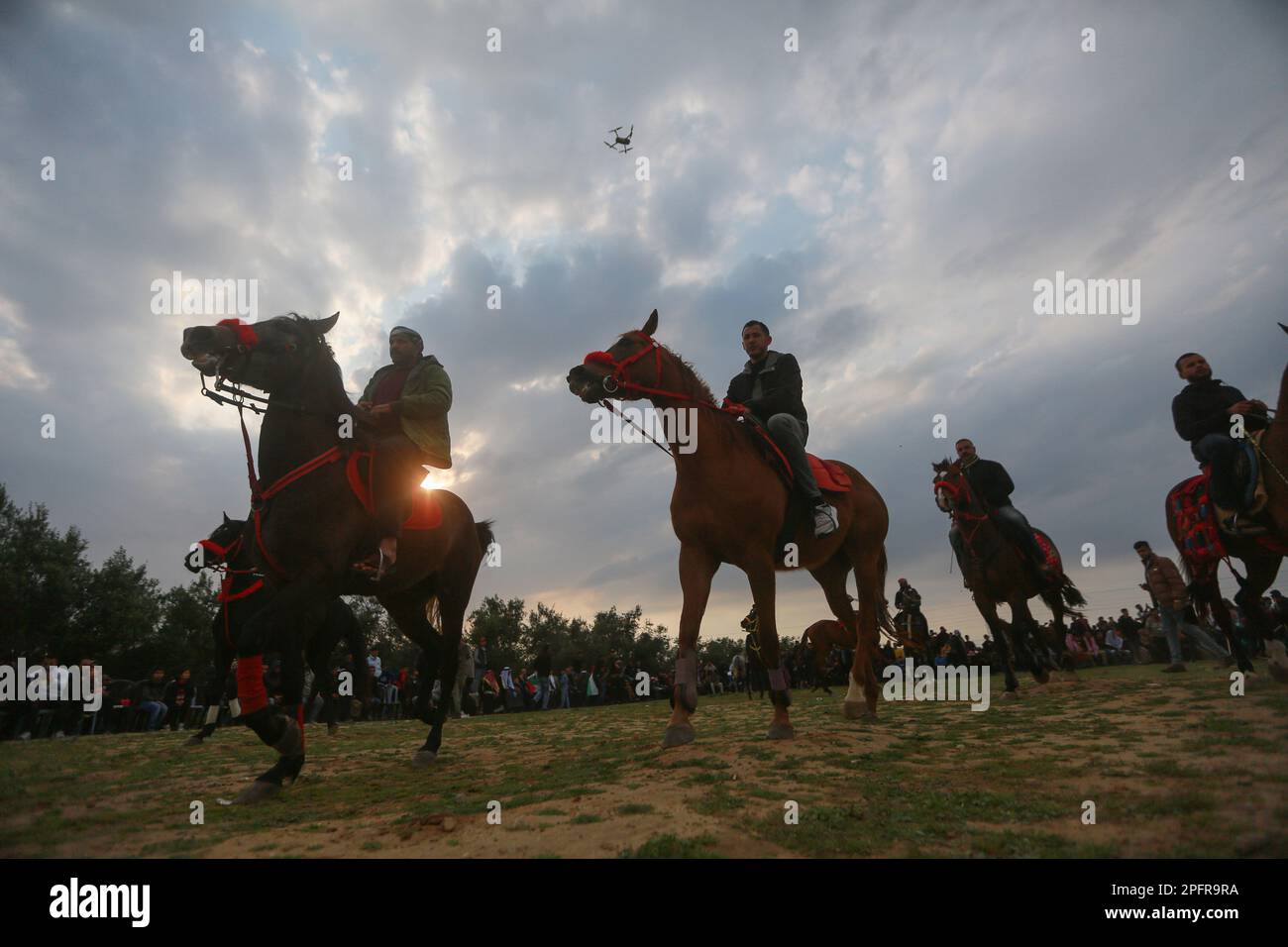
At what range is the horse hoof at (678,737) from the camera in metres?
5.81

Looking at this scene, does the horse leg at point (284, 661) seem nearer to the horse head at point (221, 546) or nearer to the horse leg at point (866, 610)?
the horse head at point (221, 546)

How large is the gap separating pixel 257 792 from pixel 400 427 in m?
3.51

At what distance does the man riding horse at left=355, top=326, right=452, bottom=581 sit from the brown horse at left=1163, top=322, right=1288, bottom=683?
8.79 m

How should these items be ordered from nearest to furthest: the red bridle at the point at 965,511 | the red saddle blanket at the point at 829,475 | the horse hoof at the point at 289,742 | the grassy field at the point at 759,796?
the grassy field at the point at 759,796
the horse hoof at the point at 289,742
the red saddle blanket at the point at 829,475
the red bridle at the point at 965,511

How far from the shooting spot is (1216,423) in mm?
7555

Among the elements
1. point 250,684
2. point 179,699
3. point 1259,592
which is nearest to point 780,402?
point 250,684

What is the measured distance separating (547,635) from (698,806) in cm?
9861

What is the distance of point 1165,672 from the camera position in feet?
38.9

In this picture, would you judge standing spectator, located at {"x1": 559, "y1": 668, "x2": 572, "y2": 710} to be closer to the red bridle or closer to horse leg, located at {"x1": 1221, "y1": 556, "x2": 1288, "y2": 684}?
the red bridle

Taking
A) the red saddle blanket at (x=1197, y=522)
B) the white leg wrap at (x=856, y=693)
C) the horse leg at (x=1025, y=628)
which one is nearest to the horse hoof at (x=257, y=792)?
the white leg wrap at (x=856, y=693)

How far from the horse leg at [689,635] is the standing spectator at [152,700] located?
18.1 m

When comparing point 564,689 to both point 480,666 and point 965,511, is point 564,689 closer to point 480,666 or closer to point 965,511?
point 480,666

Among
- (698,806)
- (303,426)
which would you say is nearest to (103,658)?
(303,426)
